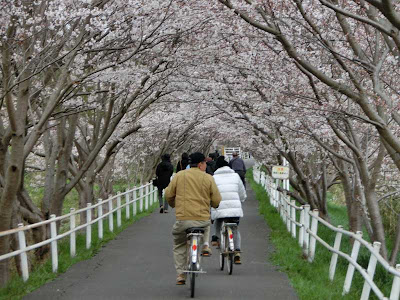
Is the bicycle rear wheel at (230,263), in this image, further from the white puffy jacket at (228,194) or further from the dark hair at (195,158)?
the dark hair at (195,158)

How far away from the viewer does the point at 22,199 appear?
43.9 feet

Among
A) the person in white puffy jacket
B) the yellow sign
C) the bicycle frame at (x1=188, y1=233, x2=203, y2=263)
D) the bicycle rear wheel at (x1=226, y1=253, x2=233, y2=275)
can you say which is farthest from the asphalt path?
the yellow sign

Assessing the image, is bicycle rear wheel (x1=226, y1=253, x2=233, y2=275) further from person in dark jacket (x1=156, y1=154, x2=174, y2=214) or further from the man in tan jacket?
person in dark jacket (x1=156, y1=154, x2=174, y2=214)

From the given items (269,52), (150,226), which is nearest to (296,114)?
(269,52)

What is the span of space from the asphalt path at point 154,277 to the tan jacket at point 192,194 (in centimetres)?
104

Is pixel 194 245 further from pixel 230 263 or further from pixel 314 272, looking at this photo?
pixel 314 272

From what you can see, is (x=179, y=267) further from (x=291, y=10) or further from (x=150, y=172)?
(x=150, y=172)

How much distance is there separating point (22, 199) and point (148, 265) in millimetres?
3454

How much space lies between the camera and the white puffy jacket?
10.2 m

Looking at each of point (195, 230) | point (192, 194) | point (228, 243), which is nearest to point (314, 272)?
point (228, 243)

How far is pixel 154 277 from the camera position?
10.1 metres

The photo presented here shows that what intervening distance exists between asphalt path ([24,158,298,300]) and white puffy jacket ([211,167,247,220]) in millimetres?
961

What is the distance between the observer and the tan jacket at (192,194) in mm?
8531

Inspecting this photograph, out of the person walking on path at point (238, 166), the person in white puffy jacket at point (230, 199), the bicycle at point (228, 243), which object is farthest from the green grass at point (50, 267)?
the person walking on path at point (238, 166)
